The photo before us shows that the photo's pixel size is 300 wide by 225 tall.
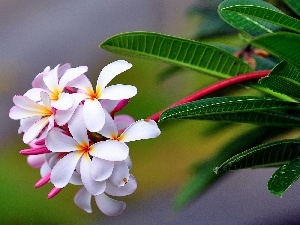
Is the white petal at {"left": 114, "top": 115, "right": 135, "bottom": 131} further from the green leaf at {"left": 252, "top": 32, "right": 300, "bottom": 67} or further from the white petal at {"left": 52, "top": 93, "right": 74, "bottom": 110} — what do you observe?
the green leaf at {"left": 252, "top": 32, "right": 300, "bottom": 67}

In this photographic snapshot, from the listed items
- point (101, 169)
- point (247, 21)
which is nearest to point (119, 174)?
point (101, 169)

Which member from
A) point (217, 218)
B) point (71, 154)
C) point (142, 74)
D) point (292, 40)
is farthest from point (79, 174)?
point (142, 74)

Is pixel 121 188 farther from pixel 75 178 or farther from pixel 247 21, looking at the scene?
pixel 247 21

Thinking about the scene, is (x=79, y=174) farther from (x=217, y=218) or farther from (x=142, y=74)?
(x=142, y=74)

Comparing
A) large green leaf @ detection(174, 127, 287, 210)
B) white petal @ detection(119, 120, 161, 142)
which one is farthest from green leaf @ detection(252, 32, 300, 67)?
large green leaf @ detection(174, 127, 287, 210)

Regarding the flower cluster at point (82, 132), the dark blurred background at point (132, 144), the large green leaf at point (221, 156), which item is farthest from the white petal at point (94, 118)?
the dark blurred background at point (132, 144)

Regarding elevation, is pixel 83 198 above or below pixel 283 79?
below
